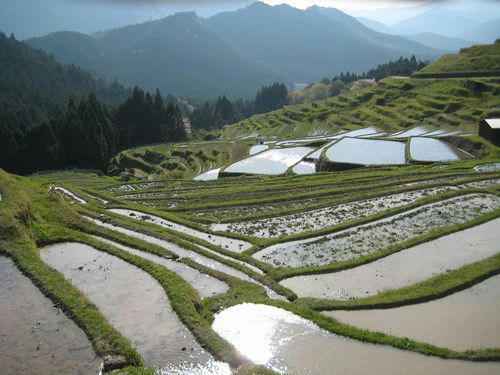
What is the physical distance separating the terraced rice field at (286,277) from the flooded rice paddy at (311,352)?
0.15 feet

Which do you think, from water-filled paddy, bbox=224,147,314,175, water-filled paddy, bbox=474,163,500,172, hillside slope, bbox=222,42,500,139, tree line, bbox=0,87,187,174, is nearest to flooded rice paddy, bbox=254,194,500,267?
water-filled paddy, bbox=474,163,500,172

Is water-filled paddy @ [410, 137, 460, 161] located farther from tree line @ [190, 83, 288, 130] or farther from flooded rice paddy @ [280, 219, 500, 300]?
tree line @ [190, 83, 288, 130]

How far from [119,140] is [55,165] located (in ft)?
86.4

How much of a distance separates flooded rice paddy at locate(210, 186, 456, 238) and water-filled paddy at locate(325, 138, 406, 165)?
1679 centimetres

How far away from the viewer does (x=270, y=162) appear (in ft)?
175

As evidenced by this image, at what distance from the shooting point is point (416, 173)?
3709cm

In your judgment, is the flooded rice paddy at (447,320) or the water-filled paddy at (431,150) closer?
the flooded rice paddy at (447,320)

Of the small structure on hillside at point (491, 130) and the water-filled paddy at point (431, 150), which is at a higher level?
the small structure on hillside at point (491, 130)

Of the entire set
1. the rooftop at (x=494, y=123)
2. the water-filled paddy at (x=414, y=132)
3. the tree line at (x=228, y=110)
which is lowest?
the water-filled paddy at (x=414, y=132)

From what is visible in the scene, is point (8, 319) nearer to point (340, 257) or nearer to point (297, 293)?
point (297, 293)

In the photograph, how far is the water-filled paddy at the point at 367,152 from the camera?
46.7m

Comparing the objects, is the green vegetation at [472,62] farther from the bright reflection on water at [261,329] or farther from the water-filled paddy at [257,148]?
the bright reflection on water at [261,329]

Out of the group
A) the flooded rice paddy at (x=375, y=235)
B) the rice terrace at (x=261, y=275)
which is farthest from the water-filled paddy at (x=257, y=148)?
the flooded rice paddy at (x=375, y=235)

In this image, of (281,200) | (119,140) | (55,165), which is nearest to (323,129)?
(119,140)
